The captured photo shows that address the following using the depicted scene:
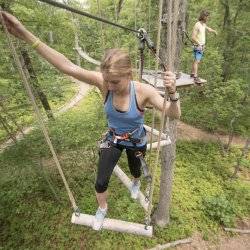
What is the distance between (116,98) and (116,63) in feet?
1.47

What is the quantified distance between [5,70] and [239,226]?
747 cm

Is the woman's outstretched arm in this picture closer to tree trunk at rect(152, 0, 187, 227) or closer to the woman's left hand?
the woman's left hand

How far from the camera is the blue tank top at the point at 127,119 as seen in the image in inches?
112

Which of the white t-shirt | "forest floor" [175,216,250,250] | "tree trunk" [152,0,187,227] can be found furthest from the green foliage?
the white t-shirt

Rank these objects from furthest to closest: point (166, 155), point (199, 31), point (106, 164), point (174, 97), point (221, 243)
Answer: point (221, 243), point (199, 31), point (166, 155), point (106, 164), point (174, 97)

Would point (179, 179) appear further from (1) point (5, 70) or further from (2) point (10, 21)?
(2) point (10, 21)

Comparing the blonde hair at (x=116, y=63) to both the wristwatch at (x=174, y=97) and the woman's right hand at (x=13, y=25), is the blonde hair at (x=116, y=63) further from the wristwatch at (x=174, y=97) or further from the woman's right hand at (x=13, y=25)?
the woman's right hand at (x=13, y=25)

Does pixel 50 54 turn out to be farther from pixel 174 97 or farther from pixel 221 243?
pixel 221 243

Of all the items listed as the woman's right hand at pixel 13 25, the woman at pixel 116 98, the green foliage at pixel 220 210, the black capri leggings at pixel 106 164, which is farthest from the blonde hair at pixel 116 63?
the green foliage at pixel 220 210

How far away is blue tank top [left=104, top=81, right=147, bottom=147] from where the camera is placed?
285 centimetres

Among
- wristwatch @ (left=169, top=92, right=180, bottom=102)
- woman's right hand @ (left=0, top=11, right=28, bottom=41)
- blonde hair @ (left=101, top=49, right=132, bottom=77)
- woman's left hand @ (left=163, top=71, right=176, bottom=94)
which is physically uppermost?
woman's right hand @ (left=0, top=11, right=28, bottom=41)

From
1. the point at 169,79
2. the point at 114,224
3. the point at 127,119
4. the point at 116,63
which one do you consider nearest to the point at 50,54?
the point at 116,63

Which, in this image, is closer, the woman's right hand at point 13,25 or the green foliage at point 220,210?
the woman's right hand at point 13,25

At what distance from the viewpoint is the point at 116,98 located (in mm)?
2840
